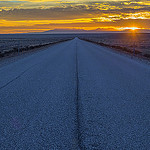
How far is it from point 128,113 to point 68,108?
1.38m

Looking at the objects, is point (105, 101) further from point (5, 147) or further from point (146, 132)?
point (5, 147)

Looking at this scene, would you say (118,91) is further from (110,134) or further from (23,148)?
(23,148)

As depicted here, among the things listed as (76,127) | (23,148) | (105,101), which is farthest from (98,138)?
(105,101)

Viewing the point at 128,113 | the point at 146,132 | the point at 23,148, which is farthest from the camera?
the point at 128,113

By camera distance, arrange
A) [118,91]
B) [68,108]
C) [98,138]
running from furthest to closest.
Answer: [118,91], [68,108], [98,138]

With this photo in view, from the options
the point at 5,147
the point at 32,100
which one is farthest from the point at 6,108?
the point at 5,147

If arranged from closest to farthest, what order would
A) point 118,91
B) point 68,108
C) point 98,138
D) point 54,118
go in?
point 98,138
point 54,118
point 68,108
point 118,91

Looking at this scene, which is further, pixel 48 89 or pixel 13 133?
pixel 48 89

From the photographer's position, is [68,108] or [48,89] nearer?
[68,108]

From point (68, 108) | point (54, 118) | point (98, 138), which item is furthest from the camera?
point (68, 108)

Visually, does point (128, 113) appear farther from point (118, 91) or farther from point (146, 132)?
point (118, 91)

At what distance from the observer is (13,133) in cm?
375

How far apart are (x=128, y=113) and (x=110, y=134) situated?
1.22m

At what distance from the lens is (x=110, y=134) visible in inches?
146
